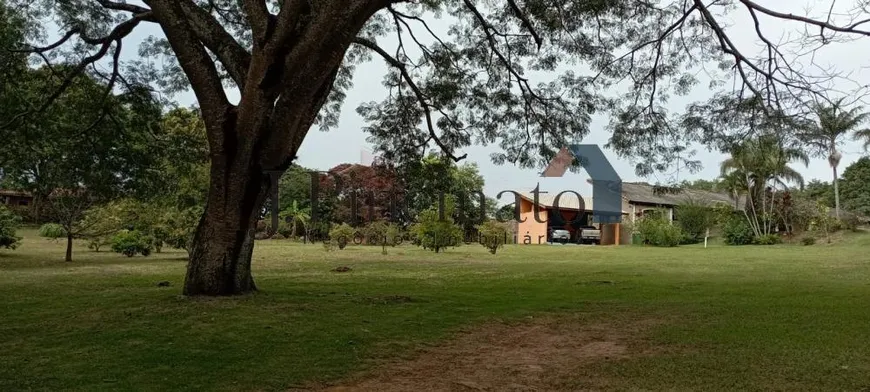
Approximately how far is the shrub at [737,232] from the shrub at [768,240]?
81 cm

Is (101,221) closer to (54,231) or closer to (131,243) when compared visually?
(131,243)

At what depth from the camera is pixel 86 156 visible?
534 inches

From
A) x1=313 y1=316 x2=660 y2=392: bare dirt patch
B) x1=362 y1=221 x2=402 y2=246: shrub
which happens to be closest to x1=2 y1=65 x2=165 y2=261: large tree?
x1=313 y1=316 x2=660 y2=392: bare dirt patch

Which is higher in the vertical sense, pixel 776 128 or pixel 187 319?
pixel 776 128

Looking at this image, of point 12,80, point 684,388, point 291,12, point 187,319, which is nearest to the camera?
point 684,388

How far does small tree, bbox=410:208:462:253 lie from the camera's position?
76.0ft

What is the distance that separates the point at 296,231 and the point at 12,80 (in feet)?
88.9

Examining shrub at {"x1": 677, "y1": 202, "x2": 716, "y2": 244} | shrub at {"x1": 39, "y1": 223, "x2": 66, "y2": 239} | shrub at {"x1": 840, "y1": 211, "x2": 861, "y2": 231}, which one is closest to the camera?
shrub at {"x1": 39, "y1": 223, "x2": 66, "y2": 239}

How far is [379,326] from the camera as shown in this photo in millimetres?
7016

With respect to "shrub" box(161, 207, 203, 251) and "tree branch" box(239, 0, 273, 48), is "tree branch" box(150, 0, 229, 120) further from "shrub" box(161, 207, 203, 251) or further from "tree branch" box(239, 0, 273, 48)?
"shrub" box(161, 207, 203, 251)

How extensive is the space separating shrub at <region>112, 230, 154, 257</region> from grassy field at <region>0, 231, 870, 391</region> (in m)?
6.97

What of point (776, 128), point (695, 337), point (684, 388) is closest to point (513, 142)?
point (776, 128)

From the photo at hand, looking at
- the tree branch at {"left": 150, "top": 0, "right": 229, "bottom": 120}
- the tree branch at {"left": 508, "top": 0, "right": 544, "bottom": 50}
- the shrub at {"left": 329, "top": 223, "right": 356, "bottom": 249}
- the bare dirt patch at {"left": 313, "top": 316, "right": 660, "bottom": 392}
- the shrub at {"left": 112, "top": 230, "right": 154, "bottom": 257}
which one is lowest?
the bare dirt patch at {"left": 313, "top": 316, "right": 660, "bottom": 392}

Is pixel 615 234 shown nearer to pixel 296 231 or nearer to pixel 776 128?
pixel 296 231
